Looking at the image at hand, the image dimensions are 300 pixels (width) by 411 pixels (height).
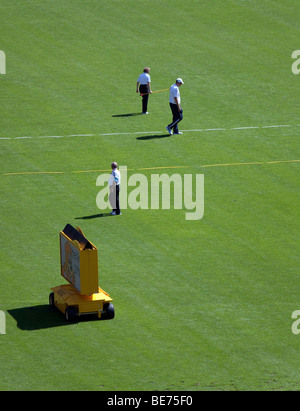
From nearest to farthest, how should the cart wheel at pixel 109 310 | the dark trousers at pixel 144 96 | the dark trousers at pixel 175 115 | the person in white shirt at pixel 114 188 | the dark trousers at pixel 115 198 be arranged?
the cart wheel at pixel 109 310 < the person in white shirt at pixel 114 188 < the dark trousers at pixel 115 198 < the dark trousers at pixel 175 115 < the dark trousers at pixel 144 96

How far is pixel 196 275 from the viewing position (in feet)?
84.9

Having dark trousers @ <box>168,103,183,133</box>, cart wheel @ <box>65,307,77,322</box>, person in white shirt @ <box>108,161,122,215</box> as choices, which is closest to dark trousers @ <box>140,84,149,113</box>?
dark trousers @ <box>168,103,183,133</box>

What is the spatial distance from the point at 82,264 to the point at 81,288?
650 mm

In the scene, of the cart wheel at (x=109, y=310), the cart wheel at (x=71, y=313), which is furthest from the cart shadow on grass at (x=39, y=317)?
the cart wheel at (x=109, y=310)

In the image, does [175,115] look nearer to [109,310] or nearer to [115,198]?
[115,198]

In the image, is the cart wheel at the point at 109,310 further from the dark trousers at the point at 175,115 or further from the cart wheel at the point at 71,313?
the dark trousers at the point at 175,115

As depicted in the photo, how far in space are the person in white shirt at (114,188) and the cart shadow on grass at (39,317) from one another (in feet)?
23.8

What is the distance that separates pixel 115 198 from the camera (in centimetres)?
3050

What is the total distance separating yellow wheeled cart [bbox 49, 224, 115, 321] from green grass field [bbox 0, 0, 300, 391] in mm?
368

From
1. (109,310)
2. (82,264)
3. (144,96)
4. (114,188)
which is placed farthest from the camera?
(144,96)

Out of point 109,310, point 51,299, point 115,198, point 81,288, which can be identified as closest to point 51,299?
point 51,299

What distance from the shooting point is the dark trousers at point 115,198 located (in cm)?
3019

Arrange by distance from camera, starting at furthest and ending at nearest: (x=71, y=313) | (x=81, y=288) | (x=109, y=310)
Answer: (x=109, y=310) → (x=71, y=313) → (x=81, y=288)

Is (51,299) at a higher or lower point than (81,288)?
lower
